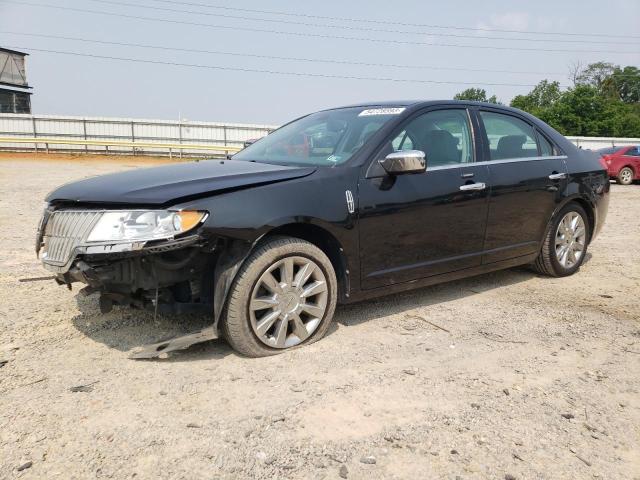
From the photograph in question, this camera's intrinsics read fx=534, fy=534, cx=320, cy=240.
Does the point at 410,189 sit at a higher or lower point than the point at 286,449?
higher

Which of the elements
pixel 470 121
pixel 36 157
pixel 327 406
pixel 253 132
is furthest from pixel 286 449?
pixel 253 132

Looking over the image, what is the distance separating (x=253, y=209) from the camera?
315 cm

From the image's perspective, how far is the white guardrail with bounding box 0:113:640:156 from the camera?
2880 cm

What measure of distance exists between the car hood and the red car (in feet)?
57.1

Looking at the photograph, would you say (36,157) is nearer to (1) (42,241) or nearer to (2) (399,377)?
(1) (42,241)

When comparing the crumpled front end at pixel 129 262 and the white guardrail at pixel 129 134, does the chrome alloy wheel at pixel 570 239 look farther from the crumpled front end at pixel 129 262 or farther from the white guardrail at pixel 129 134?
the white guardrail at pixel 129 134

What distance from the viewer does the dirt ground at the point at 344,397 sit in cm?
225

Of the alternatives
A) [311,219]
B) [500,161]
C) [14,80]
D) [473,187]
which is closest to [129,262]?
[311,219]

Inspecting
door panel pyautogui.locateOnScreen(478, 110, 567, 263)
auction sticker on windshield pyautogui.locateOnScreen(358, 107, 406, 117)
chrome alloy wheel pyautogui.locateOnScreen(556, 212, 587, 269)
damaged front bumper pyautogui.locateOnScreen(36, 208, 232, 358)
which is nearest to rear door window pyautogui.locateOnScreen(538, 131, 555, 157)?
door panel pyautogui.locateOnScreen(478, 110, 567, 263)

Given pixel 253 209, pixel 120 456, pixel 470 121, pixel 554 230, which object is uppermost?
pixel 470 121

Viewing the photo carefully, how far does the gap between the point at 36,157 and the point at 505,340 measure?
89.6ft

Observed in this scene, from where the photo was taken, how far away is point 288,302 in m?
3.34

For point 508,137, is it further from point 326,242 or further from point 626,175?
point 626,175

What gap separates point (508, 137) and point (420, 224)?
1470mm
